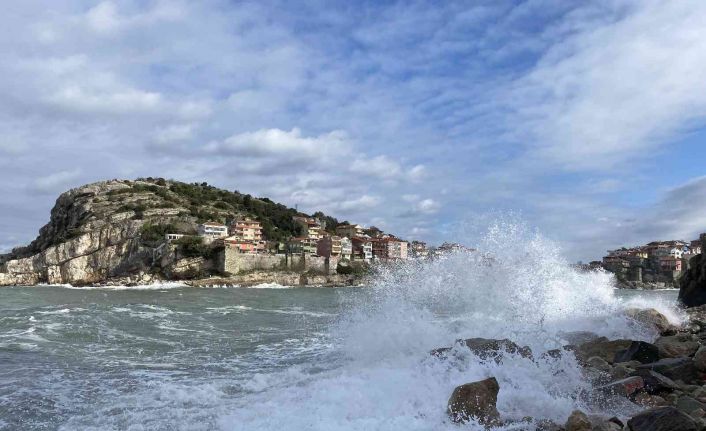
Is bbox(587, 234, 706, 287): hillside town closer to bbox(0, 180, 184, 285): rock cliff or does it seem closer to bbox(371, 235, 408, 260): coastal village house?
bbox(371, 235, 408, 260): coastal village house

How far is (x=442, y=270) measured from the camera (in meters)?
21.5

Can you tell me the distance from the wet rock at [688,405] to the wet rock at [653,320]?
29.9ft

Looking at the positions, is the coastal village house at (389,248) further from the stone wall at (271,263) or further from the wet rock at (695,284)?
the wet rock at (695,284)

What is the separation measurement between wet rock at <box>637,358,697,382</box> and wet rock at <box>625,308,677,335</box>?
644 centimetres

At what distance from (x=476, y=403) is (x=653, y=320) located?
442 inches

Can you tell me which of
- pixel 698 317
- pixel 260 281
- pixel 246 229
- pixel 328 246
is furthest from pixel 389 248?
pixel 698 317

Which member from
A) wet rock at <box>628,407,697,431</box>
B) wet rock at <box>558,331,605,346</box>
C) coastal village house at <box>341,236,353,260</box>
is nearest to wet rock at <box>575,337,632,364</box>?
wet rock at <box>558,331,605,346</box>

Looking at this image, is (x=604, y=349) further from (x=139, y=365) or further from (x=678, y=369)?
(x=139, y=365)

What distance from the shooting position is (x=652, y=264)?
111000 mm

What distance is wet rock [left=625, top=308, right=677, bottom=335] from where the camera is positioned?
584 inches

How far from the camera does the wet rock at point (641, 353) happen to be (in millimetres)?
10078

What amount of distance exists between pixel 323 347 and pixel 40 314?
1366 centimetres

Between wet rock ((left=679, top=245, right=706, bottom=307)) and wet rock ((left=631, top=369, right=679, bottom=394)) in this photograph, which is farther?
wet rock ((left=679, top=245, right=706, bottom=307))

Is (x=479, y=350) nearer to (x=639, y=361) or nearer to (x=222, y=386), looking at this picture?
(x=639, y=361)
